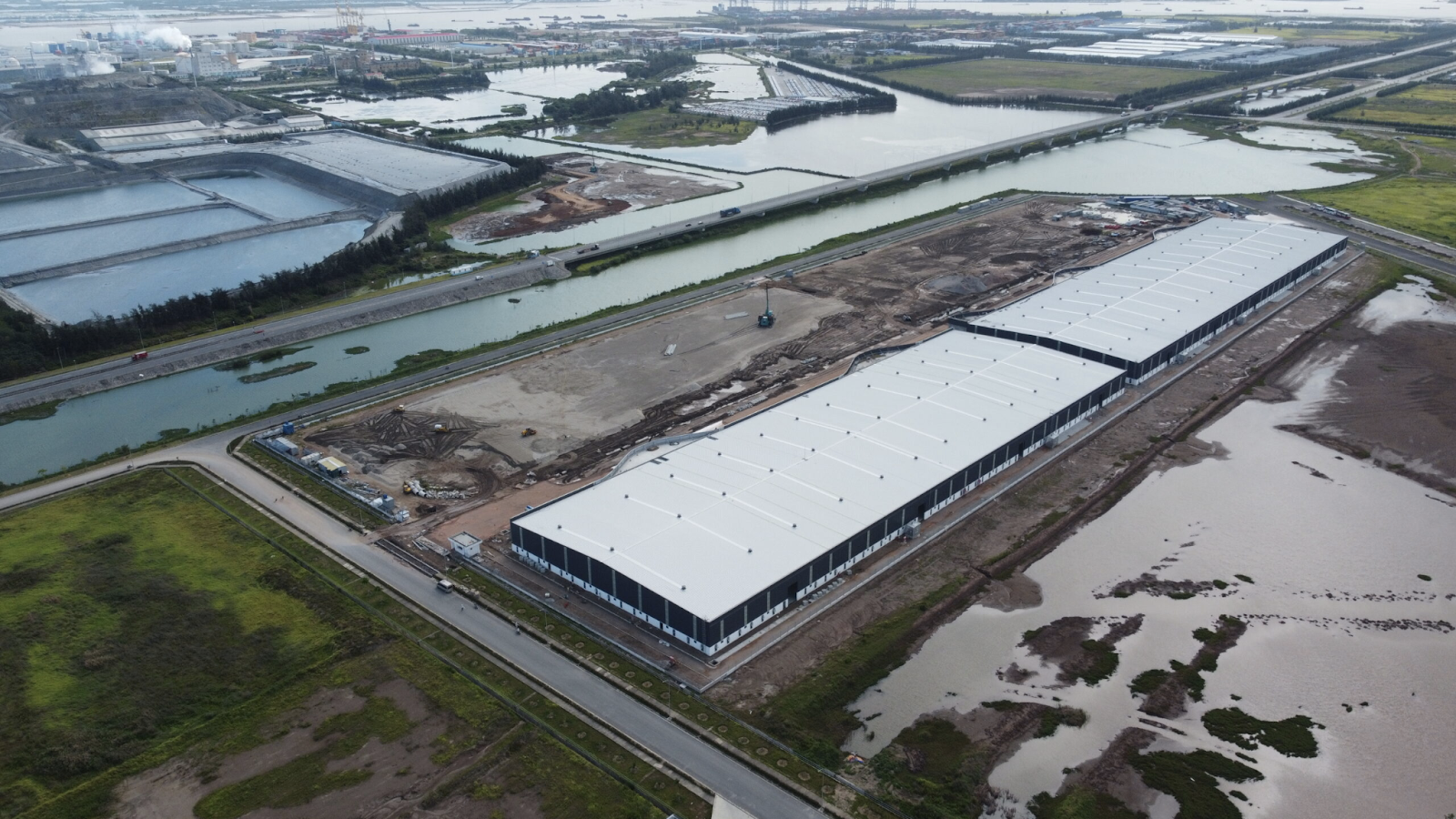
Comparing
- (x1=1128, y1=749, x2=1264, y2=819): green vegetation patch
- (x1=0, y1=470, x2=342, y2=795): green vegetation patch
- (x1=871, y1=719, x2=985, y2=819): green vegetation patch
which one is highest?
(x1=0, y1=470, x2=342, y2=795): green vegetation patch

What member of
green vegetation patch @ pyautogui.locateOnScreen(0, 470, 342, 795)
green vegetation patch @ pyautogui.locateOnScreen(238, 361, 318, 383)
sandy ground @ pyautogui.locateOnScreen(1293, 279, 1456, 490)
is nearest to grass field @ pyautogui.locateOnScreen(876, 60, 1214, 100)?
sandy ground @ pyautogui.locateOnScreen(1293, 279, 1456, 490)

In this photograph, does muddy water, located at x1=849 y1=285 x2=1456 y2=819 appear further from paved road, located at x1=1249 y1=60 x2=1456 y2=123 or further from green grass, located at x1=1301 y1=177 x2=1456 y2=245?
paved road, located at x1=1249 y1=60 x2=1456 y2=123

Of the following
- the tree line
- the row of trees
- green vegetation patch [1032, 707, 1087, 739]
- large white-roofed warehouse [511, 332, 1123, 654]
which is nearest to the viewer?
green vegetation patch [1032, 707, 1087, 739]

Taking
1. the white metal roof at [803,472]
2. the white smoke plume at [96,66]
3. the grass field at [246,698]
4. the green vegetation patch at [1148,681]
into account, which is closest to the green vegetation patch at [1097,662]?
the green vegetation patch at [1148,681]

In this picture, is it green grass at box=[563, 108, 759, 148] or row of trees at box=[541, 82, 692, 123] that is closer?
green grass at box=[563, 108, 759, 148]

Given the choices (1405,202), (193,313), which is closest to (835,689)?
(193,313)

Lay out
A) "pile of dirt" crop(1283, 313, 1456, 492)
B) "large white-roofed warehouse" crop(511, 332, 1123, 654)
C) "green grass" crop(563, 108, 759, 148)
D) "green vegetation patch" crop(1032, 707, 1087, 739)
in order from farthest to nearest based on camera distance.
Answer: "green grass" crop(563, 108, 759, 148) < "pile of dirt" crop(1283, 313, 1456, 492) < "large white-roofed warehouse" crop(511, 332, 1123, 654) < "green vegetation patch" crop(1032, 707, 1087, 739)
